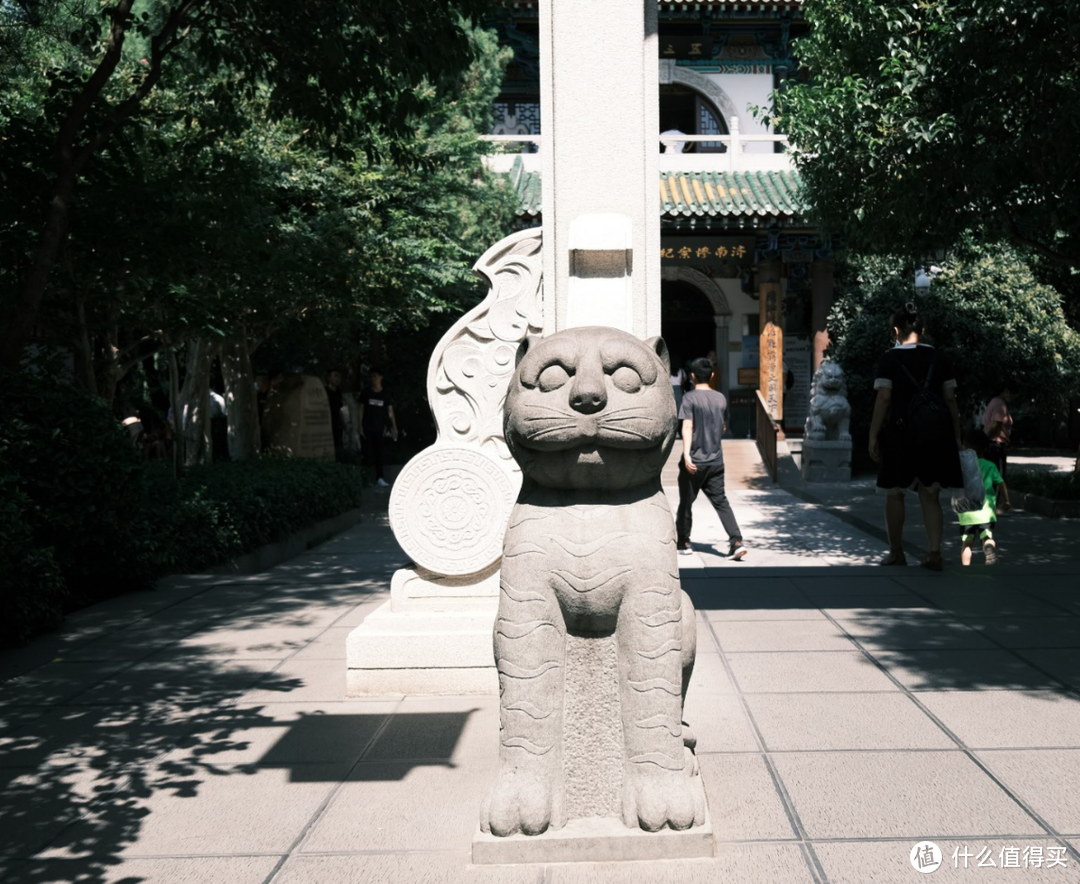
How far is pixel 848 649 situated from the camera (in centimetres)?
490

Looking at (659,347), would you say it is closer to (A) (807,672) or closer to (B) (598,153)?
(B) (598,153)

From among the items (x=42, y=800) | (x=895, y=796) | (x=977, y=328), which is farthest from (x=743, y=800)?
(x=977, y=328)

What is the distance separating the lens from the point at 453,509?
4.62 meters

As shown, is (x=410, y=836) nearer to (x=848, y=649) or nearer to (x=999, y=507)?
(x=848, y=649)

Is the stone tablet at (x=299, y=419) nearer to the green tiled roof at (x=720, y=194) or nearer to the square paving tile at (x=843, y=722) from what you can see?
the green tiled roof at (x=720, y=194)

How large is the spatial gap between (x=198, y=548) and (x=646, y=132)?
5122mm

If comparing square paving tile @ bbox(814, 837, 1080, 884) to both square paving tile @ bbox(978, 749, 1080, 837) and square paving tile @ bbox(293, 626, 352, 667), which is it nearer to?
square paving tile @ bbox(978, 749, 1080, 837)

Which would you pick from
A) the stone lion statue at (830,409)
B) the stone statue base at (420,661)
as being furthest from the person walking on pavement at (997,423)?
the stone statue base at (420,661)

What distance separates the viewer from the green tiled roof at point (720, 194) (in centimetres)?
1600

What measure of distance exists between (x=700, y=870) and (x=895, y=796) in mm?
842

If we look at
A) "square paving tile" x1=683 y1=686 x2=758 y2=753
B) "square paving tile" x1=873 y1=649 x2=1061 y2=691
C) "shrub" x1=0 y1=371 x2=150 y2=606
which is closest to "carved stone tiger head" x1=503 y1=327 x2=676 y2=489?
"square paving tile" x1=683 y1=686 x2=758 y2=753

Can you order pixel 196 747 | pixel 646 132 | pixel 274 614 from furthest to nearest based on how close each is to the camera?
pixel 274 614, pixel 646 132, pixel 196 747

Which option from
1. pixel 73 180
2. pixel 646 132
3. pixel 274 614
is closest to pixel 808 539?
pixel 274 614

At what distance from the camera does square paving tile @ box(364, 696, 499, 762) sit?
12.1 feet
